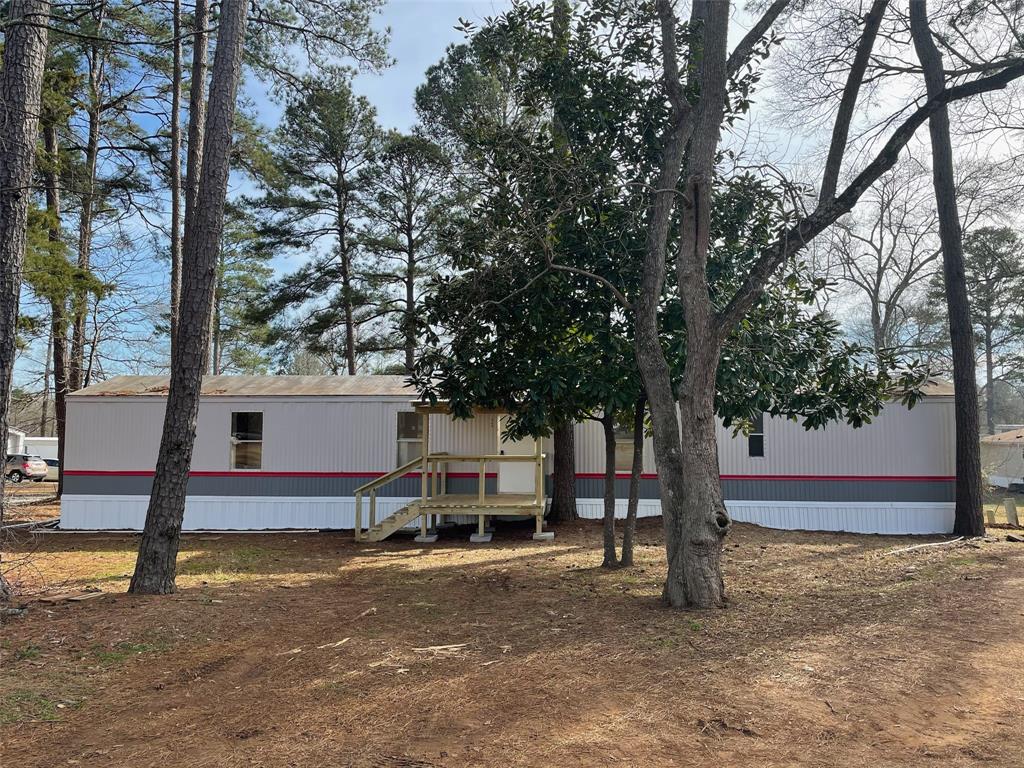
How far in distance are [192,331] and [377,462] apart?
6.66 metres

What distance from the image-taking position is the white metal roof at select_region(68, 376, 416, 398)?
1332 cm

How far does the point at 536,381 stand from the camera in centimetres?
745

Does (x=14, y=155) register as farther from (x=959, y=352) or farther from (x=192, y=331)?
(x=959, y=352)

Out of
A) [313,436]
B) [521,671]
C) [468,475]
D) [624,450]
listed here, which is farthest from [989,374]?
[521,671]

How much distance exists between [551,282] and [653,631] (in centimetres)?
373

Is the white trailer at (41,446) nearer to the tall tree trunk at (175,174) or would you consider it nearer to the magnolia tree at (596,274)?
the tall tree trunk at (175,174)

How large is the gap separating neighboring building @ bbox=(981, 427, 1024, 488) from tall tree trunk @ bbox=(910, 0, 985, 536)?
51.6 ft

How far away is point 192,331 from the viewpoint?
22.5ft

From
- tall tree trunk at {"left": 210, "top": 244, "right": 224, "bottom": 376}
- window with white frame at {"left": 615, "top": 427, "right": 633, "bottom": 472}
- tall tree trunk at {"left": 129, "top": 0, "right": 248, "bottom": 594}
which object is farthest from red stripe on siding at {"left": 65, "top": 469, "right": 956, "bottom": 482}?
tall tree trunk at {"left": 210, "top": 244, "right": 224, "bottom": 376}

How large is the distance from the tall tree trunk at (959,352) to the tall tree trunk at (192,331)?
11237 mm

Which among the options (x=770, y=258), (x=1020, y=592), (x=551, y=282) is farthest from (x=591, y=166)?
(x=1020, y=592)

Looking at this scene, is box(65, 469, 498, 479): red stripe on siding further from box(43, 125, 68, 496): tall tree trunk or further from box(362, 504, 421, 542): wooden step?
box(362, 504, 421, 542): wooden step

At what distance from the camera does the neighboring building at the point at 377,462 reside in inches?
499

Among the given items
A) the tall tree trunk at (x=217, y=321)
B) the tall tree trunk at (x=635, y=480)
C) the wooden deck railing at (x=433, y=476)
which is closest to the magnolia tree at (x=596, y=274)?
the tall tree trunk at (x=635, y=480)
